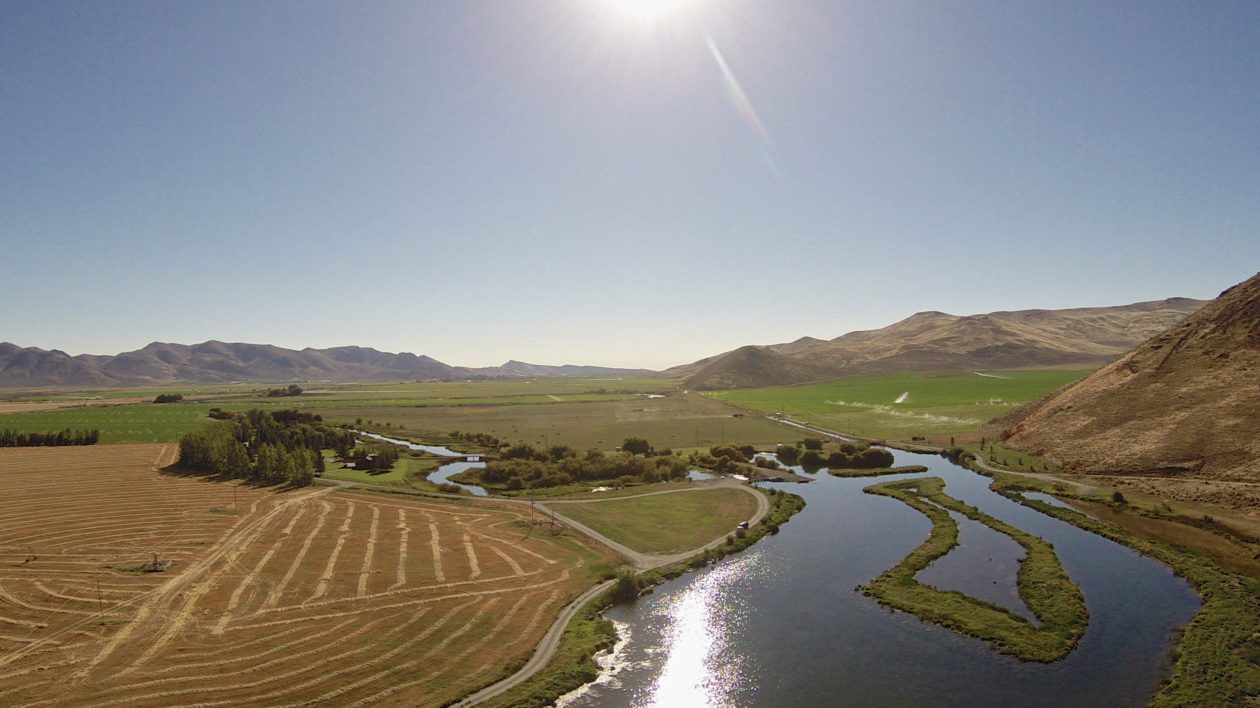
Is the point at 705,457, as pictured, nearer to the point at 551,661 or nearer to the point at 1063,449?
the point at 1063,449

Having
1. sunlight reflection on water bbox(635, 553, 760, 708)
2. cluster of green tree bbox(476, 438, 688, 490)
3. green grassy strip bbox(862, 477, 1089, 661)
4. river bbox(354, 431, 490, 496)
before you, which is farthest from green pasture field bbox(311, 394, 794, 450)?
sunlight reflection on water bbox(635, 553, 760, 708)

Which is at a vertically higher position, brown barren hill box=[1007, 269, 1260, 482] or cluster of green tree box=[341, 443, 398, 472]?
brown barren hill box=[1007, 269, 1260, 482]

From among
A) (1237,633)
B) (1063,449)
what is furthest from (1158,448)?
(1237,633)

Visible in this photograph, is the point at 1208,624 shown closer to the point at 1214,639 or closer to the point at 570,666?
the point at 1214,639

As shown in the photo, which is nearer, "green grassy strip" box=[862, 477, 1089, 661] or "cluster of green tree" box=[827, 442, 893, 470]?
"green grassy strip" box=[862, 477, 1089, 661]

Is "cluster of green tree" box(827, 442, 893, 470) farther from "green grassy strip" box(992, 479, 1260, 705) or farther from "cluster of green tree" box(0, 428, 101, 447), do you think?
"cluster of green tree" box(0, 428, 101, 447)

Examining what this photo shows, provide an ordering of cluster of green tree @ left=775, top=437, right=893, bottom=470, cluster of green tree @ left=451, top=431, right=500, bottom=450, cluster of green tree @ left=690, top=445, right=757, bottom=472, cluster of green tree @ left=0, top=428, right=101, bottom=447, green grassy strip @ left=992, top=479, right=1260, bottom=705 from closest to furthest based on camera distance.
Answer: green grassy strip @ left=992, top=479, right=1260, bottom=705, cluster of green tree @ left=690, top=445, right=757, bottom=472, cluster of green tree @ left=775, top=437, right=893, bottom=470, cluster of green tree @ left=0, top=428, right=101, bottom=447, cluster of green tree @ left=451, top=431, right=500, bottom=450
